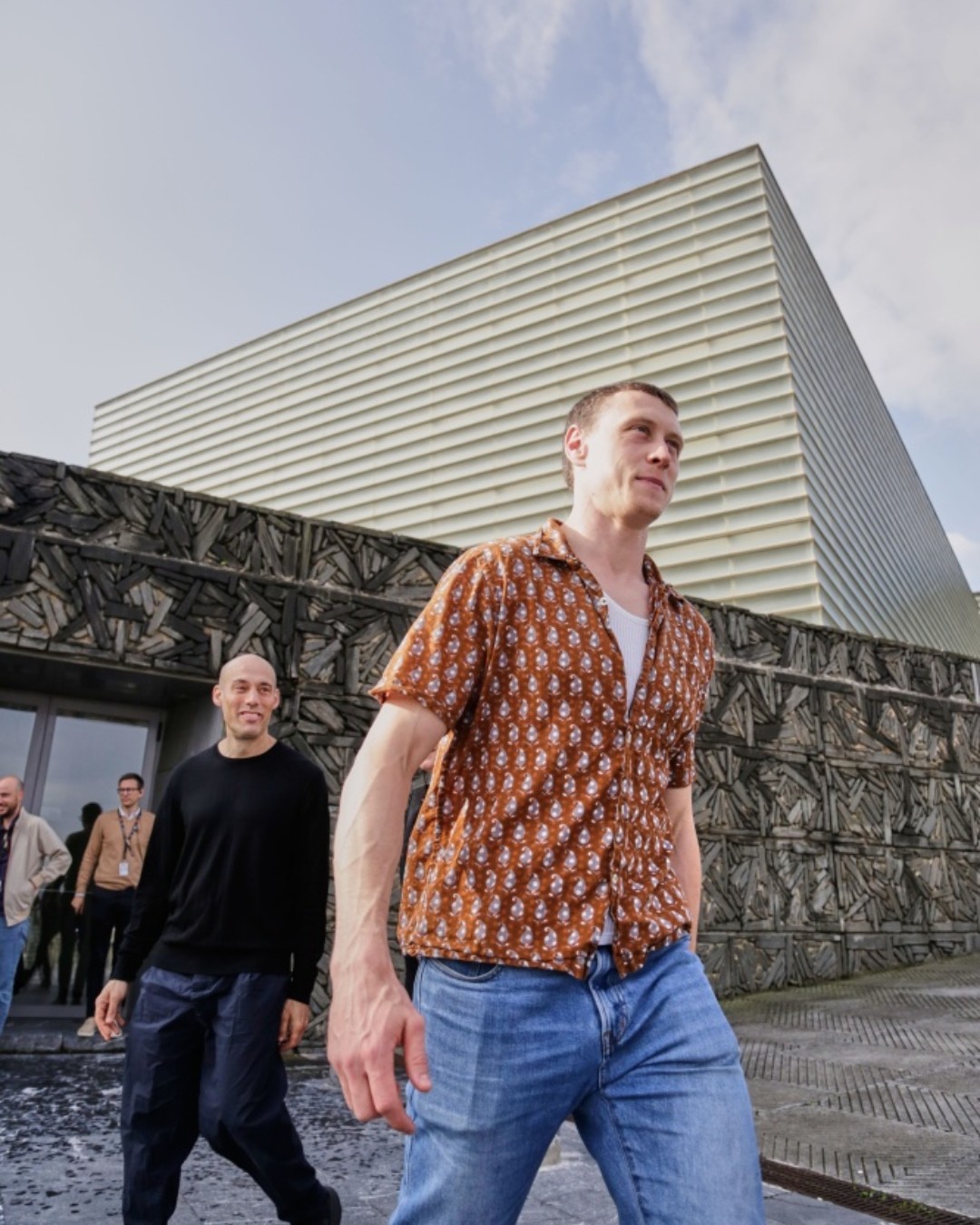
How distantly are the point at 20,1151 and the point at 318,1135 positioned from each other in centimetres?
133

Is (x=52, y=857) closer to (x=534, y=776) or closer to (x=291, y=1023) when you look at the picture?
(x=291, y=1023)

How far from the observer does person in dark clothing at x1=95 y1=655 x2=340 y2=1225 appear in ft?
9.36

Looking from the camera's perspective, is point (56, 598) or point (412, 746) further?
point (56, 598)

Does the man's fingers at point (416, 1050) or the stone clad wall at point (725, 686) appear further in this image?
the stone clad wall at point (725, 686)

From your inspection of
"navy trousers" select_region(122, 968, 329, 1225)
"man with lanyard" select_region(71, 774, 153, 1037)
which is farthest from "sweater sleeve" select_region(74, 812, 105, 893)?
"navy trousers" select_region(122, 968, 329, 1225)

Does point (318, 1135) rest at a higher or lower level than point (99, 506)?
lower

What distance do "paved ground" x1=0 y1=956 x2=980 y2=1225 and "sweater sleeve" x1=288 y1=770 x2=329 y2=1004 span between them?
39.4 inches

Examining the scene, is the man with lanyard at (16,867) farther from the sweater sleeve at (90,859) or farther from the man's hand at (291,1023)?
the man's hand at (291,1023)

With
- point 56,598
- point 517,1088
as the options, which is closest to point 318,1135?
point 517,1088

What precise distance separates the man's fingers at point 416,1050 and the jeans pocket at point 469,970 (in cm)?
14

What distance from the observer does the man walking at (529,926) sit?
1365 mm

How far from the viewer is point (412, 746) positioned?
57.4 inches

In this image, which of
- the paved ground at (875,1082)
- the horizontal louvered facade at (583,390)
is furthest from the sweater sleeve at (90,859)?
the horizontal louvered facade at (583,390)

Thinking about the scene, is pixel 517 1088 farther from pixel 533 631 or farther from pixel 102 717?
pixel 102 717
